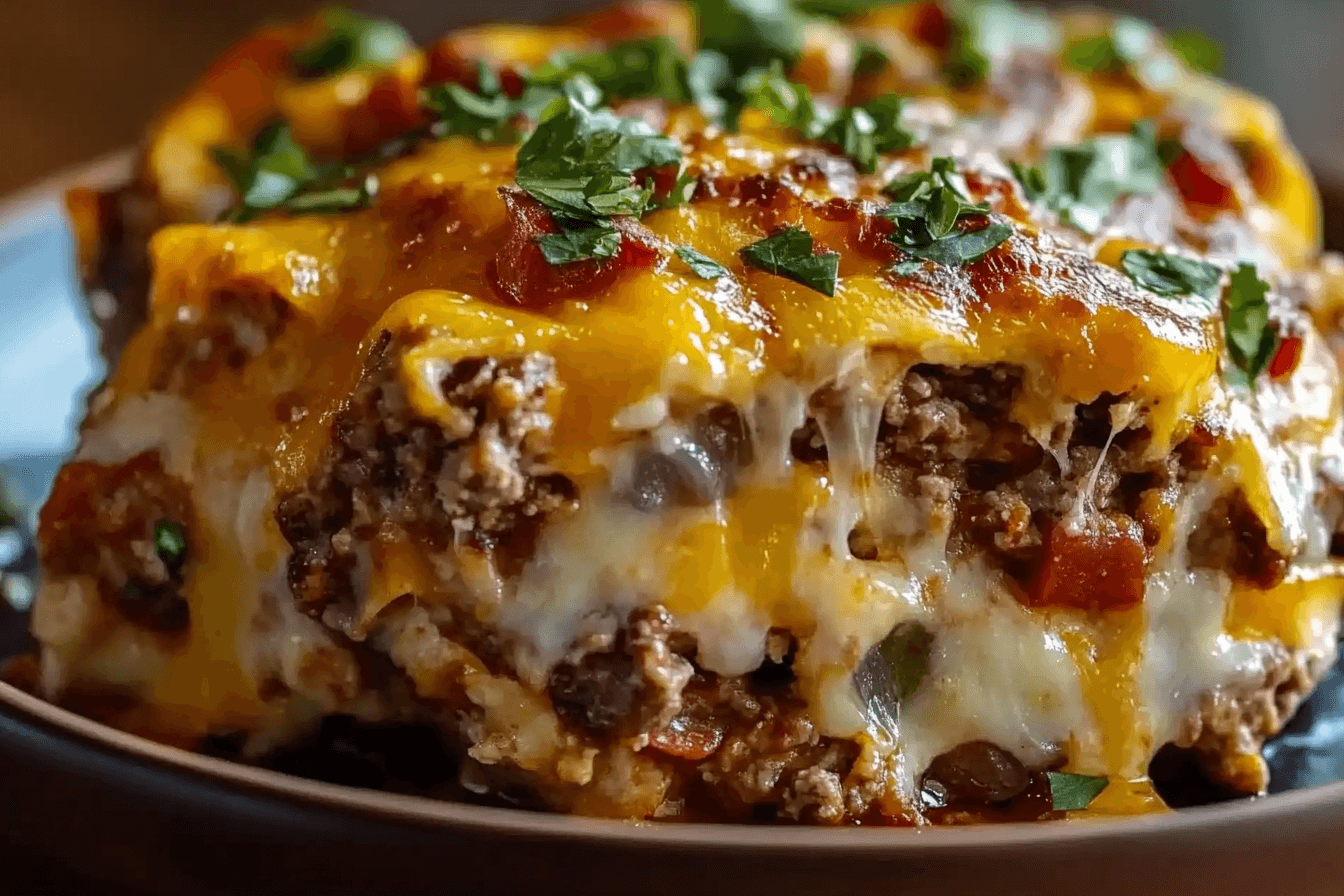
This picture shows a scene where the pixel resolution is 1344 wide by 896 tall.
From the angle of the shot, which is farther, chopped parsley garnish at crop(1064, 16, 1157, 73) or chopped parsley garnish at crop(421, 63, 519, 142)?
chopped parsley garnish at crop(1064, 16, 1157, 73)

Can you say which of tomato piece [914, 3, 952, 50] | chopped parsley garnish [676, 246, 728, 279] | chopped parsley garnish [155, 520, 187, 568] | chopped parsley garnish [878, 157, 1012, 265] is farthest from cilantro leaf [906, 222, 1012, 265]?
tomato piece [914, 3, 952, 50]

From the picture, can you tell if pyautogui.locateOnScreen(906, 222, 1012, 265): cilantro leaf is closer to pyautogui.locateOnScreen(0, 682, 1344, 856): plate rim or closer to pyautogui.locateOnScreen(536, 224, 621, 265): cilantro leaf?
→ pyautogui.locateOnScreen(536, 224, 621, 265): cilantro leaf

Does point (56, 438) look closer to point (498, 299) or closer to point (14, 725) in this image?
point (14, 725)

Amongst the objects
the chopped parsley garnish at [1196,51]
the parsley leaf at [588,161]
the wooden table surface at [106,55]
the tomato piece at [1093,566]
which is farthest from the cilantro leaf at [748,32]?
the wooden table surface at [106,55]

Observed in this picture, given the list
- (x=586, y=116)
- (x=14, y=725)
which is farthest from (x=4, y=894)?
(x=586, y=116)

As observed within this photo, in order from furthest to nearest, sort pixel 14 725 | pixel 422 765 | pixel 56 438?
pixel 56 438
pixel 422 765
pixel 14 725

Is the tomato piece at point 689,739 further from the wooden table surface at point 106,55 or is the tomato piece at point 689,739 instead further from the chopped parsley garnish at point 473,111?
the wooden table surface at point 106,55
